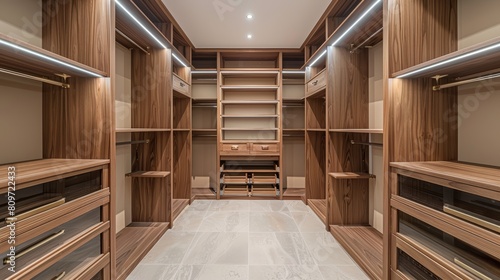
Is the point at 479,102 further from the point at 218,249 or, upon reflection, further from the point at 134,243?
the point at 134,243

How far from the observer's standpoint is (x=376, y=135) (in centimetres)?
244

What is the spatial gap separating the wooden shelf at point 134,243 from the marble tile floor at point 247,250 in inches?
2.6

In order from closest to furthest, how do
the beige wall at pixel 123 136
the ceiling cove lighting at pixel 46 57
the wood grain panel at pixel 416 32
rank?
the ceiling cove lighting at pixel 46 57 → the wood grain panel at pixel 416 32 → the beige wall at pixel 123 136

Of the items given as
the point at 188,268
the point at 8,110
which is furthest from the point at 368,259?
the point at 8,110

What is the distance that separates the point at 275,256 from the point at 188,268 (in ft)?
2.61

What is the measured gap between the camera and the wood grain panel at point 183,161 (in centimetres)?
359

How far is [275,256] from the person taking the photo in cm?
207

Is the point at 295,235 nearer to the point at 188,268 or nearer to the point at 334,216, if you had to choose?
the point at 334,216

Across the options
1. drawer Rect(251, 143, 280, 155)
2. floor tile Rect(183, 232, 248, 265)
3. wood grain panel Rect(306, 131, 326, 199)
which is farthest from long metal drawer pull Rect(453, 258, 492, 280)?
drawer Rect(251, 143, 280, 155)

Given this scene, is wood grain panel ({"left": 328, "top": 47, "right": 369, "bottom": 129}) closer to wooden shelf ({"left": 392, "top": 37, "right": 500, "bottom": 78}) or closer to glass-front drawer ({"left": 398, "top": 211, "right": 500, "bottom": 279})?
wooden shelf ({"left": 392, "top": 37, "right": 500, "bottom": 78})

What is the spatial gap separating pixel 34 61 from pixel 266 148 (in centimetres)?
296

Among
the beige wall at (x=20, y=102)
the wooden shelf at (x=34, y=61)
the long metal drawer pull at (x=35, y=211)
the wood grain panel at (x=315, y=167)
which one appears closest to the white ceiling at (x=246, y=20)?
the beige wall at (x=20, y=102)

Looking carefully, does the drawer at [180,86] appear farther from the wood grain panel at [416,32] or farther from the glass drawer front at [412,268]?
the glass drawer front at [412,268]

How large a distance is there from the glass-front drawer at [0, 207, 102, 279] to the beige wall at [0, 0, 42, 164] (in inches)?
20.6
